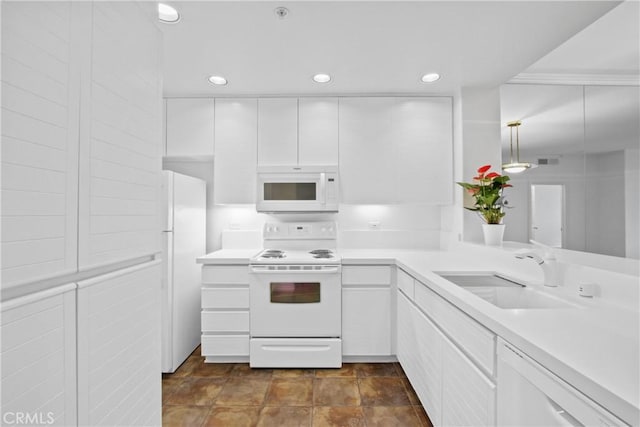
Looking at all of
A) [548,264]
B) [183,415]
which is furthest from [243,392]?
[548,264]

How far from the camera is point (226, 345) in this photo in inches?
97.4

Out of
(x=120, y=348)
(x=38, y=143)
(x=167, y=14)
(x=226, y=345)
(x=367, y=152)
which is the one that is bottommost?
(x=226, y=345)

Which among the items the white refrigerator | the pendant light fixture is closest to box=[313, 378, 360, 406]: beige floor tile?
the white refrigerator

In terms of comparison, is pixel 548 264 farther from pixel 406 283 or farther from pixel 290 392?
pixel 290 392

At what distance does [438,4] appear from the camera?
1.60 meters

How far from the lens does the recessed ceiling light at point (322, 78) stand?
2438mm

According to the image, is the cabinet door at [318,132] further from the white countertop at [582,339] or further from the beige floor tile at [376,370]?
the beige floor tile at [376,370]

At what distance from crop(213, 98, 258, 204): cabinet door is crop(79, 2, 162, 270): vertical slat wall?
1708 millimetres

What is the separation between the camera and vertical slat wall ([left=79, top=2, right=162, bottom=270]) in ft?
2.56

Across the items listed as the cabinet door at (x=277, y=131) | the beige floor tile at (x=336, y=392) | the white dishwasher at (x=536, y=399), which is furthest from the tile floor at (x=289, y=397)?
the cabinet door at (x=277, y=131)

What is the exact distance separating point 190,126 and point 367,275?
208 cm

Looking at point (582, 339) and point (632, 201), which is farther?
point (632, 201)

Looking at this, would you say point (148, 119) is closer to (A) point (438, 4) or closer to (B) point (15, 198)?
(B) point (15, 198)

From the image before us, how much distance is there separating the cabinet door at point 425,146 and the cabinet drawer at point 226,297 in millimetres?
1699
